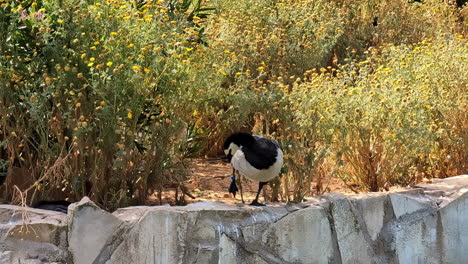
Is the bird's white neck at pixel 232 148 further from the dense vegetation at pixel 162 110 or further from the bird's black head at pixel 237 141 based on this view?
the dense vegetation at pixel 162 110

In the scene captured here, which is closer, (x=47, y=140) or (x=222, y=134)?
(x=47, y=140)

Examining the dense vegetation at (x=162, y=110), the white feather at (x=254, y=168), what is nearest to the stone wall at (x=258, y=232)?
the white feather at (x=254, y=168)

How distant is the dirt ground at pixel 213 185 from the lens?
222 inches

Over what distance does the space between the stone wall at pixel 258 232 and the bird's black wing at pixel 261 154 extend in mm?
271

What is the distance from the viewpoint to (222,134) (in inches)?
269

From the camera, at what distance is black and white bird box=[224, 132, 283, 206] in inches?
188

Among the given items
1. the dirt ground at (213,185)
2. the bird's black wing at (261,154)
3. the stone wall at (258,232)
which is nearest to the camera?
the stone wall at (258,232)

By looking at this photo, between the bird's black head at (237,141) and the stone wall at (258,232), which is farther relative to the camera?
the bird's black head at (237,141)

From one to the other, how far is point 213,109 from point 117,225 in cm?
219

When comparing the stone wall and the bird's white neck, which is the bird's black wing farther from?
the stone wall

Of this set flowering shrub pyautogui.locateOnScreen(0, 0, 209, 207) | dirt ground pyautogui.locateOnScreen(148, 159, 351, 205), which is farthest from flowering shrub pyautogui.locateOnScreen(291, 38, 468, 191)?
flowering shrub pyautogui.locateOnScreen(0, 0, 209, 207)

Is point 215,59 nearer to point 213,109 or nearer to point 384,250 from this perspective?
point 213,109

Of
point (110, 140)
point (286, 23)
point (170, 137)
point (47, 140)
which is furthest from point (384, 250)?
point (286, 23)

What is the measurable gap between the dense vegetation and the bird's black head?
1.32 feet
